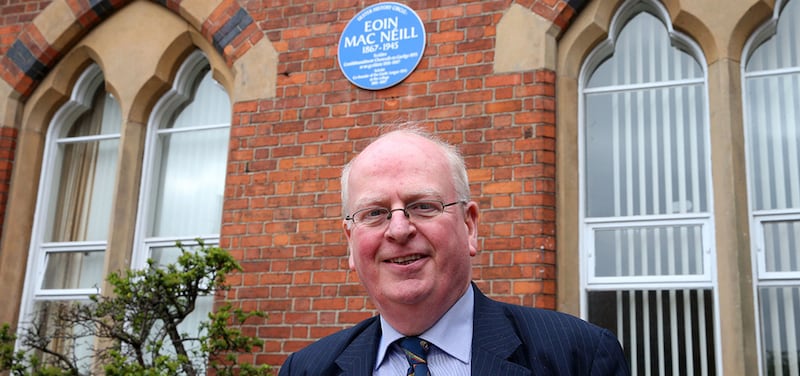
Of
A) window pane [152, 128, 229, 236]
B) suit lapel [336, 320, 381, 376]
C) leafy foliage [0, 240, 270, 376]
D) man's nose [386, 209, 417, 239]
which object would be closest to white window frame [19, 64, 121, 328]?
window pane [152, 128, 229, 236]

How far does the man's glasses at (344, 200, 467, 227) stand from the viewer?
1979mm

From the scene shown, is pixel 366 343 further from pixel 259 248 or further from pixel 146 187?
pixel 146 187

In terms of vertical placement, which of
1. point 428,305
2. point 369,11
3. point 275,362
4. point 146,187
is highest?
point 369,11

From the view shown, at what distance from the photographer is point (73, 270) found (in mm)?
6035

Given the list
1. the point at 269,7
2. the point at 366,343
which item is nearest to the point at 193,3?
the point at 269,7

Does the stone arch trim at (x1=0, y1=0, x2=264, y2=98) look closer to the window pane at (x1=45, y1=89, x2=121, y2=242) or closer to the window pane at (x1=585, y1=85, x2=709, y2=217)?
the window pane at (x1=45, y1=89, x2=121, y2=242)

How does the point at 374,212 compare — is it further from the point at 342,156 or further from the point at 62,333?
the point at 62,333

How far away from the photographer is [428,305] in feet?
6.45

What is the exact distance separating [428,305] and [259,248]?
3.37 m

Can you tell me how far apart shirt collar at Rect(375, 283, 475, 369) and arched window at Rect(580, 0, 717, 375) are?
9.22 feet

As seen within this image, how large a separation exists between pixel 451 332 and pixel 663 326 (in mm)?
2919

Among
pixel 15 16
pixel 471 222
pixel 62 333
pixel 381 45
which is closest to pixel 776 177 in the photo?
pixel 381 45

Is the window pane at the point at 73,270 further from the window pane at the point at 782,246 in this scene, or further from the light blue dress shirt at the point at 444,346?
the window pane at the point at 782,246

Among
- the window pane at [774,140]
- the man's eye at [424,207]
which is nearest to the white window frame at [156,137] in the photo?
the window pane at [774,140]
